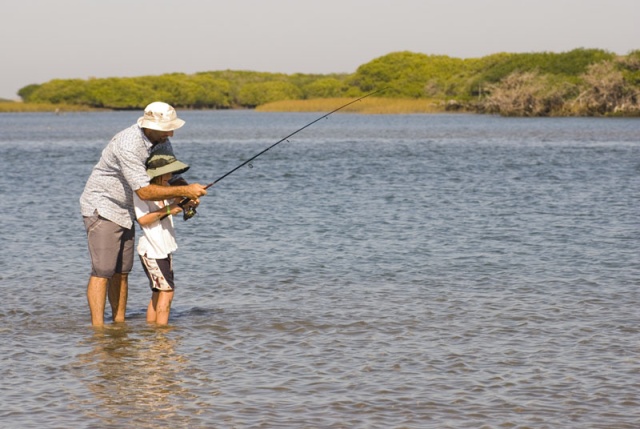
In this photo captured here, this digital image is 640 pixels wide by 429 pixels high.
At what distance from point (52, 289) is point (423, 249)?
4.65m

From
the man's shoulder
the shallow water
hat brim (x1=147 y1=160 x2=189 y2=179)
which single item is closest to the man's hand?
hat brim (x1=147 y1=160 x2=189 y2=179)

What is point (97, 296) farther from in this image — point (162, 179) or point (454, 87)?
point (454, 87)

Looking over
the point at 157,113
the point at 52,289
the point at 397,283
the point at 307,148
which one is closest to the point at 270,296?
the point at 397,283

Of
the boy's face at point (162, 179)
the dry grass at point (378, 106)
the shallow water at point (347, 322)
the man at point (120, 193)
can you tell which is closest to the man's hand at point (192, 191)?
the man at point (120, 193)

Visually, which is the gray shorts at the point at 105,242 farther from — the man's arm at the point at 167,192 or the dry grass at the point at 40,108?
the dry grass at the point at 40,108

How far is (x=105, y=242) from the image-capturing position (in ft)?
24.3

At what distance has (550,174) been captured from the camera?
26375mm

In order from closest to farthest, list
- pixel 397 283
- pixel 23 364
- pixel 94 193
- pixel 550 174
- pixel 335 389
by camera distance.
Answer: pixel 335 389 < pixel 23 364 < pixel 94 193 < pixel 397 283 < pixel 550 174

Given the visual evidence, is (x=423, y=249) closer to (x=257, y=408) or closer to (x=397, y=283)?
(x=397, y=283)

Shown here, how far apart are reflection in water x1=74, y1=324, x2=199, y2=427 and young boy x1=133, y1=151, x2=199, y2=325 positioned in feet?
1.55

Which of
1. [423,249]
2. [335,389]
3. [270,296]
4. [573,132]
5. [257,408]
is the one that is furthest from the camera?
[573,132]

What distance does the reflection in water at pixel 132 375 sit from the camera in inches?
231

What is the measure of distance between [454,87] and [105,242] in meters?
120

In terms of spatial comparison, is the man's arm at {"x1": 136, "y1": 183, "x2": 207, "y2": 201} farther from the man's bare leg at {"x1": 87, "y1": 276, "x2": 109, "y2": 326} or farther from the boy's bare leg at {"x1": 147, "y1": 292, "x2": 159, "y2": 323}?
the boy's bare leg at {"x1": 147, "y1": 292, "x2": 159, "y2": 323}
